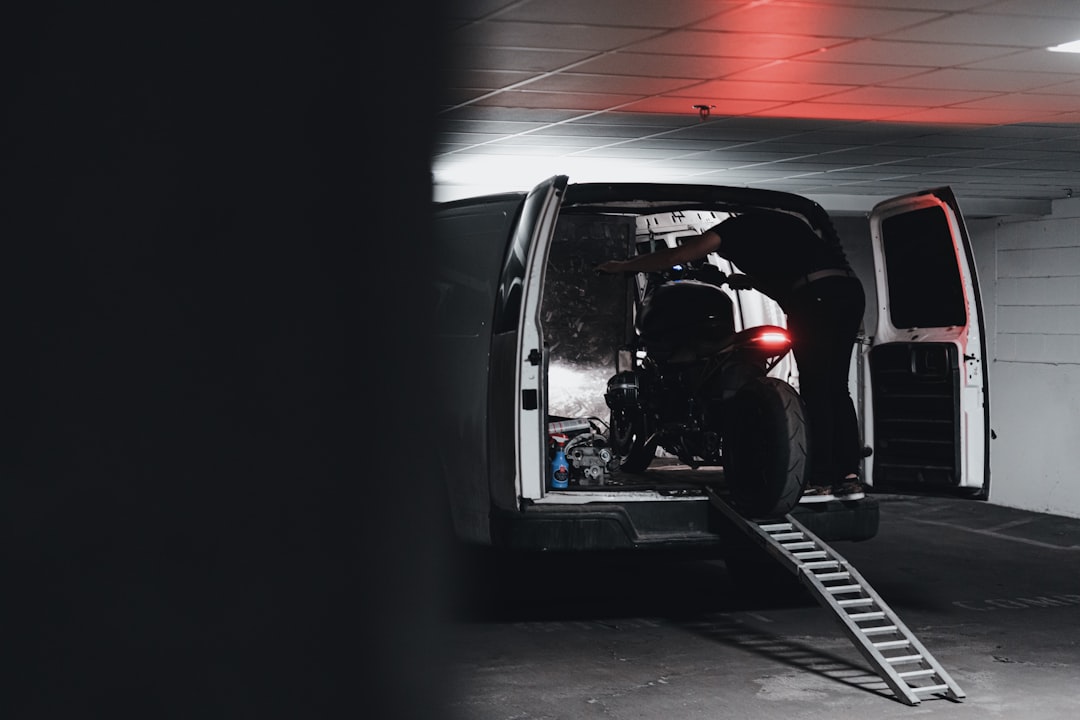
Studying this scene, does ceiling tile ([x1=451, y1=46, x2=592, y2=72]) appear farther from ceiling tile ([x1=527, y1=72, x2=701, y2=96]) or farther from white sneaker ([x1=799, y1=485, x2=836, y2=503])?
white sneaker ([x1=799, y1=485, x2=836, y2=503])

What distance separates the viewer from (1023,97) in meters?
7.83

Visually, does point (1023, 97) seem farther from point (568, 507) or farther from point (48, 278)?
point (48, 278)

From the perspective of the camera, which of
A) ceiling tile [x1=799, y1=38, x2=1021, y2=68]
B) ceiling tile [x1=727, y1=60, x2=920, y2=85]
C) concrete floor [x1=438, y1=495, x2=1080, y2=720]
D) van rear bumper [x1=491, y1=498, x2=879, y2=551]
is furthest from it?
ceiling tile [x1=727, y1=60, x2=920, y2=85]

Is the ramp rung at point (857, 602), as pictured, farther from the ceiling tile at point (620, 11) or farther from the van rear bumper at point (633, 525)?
the ceiling tile at point (620, 11)

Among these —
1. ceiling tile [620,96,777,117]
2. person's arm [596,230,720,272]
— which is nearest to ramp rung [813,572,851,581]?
person's arm [596,230,720,272]

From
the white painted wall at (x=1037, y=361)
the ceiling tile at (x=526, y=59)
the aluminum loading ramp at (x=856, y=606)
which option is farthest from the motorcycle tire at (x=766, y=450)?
the white painted wall at (x=1037, y=361)

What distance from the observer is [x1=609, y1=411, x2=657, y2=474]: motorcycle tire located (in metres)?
7.66

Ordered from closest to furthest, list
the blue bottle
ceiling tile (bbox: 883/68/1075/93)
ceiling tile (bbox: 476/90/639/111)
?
the blue bottle < ceiling tile (bbox: 883/68/1075/93) < ceiling tile (bbox: 476/90/639/111)

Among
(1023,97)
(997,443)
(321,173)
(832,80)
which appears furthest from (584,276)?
(321,173)

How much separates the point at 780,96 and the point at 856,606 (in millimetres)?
3355

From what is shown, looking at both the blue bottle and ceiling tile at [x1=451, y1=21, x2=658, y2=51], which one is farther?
the blue bottle

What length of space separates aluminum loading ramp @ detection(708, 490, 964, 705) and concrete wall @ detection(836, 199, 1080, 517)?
614cm

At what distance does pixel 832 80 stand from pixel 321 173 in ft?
22.6

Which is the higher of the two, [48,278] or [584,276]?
[584,276]
